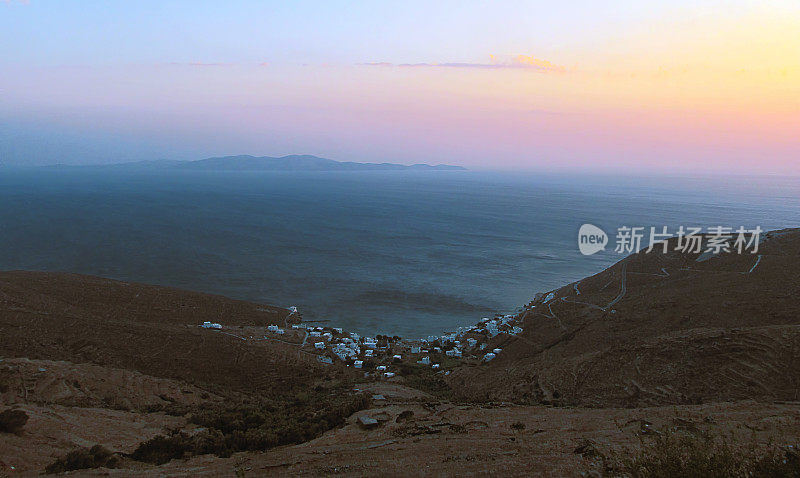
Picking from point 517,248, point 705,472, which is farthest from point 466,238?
point 705,472

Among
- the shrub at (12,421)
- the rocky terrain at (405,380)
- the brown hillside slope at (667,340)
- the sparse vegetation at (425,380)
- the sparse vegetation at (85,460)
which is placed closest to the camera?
the sparse vegetation at (85,460)

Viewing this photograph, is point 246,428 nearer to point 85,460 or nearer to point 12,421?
point 85,460

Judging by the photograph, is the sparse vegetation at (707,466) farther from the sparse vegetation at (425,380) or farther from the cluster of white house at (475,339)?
the cluster of white house at (475,339)

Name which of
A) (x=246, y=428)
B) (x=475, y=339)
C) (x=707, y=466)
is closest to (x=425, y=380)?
(x=475, y=339)

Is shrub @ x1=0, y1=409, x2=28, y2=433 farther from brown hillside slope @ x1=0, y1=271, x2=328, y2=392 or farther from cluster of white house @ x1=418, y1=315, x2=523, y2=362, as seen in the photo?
cluster of white house @ x1=418, y1=315, x2=523, y2=362

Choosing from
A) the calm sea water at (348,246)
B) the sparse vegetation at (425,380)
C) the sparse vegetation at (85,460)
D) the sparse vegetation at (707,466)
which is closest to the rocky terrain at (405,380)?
the sparse vegetation at (85,460)

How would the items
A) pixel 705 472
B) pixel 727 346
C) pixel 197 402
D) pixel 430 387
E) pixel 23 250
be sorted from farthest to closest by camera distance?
pixel 23 250, pixel 430 387, pixel 197 402, pixel 727 346, pixel 705 472

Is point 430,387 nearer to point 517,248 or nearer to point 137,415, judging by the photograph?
point 137,415
